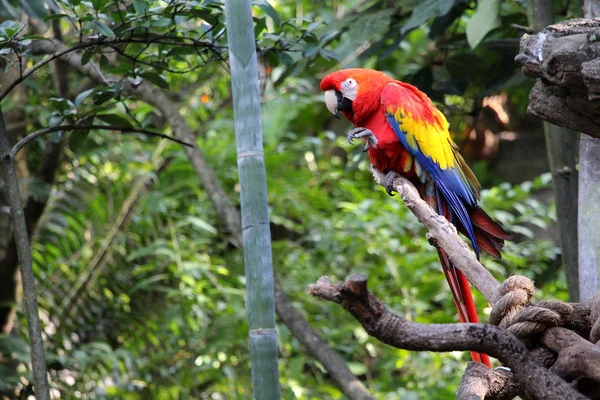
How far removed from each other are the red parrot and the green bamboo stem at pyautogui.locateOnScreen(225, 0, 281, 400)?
0.65 m

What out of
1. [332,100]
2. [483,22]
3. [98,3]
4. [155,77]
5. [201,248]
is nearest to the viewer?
[98,3]

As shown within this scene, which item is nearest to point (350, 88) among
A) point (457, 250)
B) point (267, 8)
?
point (267, 8)

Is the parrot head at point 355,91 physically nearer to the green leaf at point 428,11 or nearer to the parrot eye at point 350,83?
the parrot eye at point 350,83

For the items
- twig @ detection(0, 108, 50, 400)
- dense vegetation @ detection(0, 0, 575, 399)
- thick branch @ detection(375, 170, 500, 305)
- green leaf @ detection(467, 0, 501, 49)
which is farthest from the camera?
dense vegetation @ detection(0, 0, 575, 399)

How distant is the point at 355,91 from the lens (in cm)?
186

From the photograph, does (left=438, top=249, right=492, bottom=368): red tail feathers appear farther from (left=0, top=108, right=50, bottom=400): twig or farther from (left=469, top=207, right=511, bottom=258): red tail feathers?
(left=0, top=108, right=50, bottom=400): twig

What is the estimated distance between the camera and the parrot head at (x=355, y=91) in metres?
1.85

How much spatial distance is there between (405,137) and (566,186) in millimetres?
410

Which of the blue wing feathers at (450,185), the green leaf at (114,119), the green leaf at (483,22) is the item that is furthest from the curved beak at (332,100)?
the green leaf at (114,119)

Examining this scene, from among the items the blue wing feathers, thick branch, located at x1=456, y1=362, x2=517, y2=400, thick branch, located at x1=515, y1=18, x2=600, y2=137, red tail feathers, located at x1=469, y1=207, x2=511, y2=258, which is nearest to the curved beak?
the blue wing feathers

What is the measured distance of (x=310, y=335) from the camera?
2.01 meters

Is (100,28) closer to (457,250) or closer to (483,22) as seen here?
(457,250)

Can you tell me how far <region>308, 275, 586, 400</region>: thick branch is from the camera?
818mm

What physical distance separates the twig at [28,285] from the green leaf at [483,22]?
3.58ft
